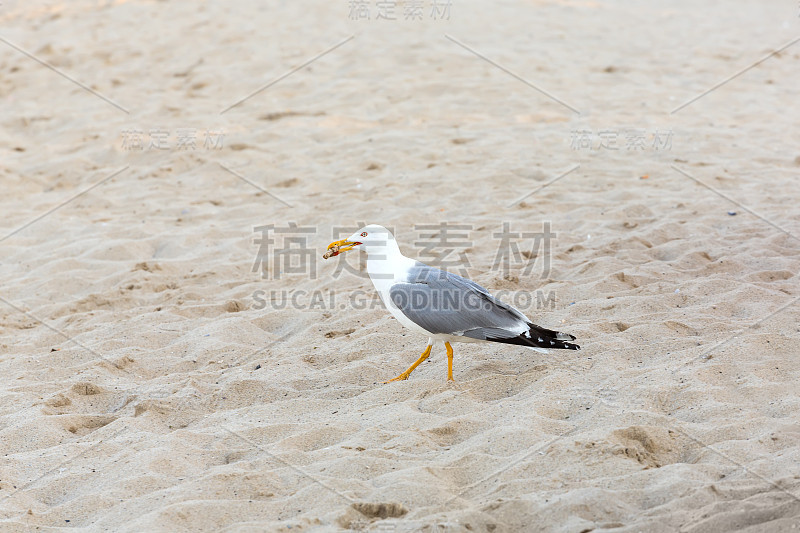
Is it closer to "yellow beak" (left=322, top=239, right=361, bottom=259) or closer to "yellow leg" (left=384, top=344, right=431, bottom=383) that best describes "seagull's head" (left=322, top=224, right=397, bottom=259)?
"yellow beak" (left=322, top=239, right=361, bottom=259)

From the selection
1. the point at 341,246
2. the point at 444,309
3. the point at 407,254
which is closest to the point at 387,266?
the point at 341,246

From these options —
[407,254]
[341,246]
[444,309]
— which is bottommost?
[407,254]

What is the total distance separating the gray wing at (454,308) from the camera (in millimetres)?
3996

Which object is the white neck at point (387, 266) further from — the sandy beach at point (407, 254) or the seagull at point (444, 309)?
the sandy beach at point (407, 254)

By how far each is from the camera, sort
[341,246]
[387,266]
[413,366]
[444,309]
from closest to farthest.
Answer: [444,309]
[413,366]
[387,266]
[341,246]

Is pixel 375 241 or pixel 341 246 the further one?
pixel 341 246

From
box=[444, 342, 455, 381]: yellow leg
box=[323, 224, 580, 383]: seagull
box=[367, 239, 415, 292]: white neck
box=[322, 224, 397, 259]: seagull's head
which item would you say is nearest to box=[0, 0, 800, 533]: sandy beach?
box=[444, 342, 455, 381]: yellow leg

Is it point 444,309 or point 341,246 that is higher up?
point 341,246

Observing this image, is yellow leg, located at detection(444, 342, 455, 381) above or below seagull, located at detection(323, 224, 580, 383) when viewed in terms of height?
below

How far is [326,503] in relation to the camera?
2.93 m

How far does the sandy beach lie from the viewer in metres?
3.04

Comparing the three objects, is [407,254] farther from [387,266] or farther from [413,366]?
[413,366]

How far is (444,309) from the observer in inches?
160

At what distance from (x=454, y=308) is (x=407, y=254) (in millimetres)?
1826
